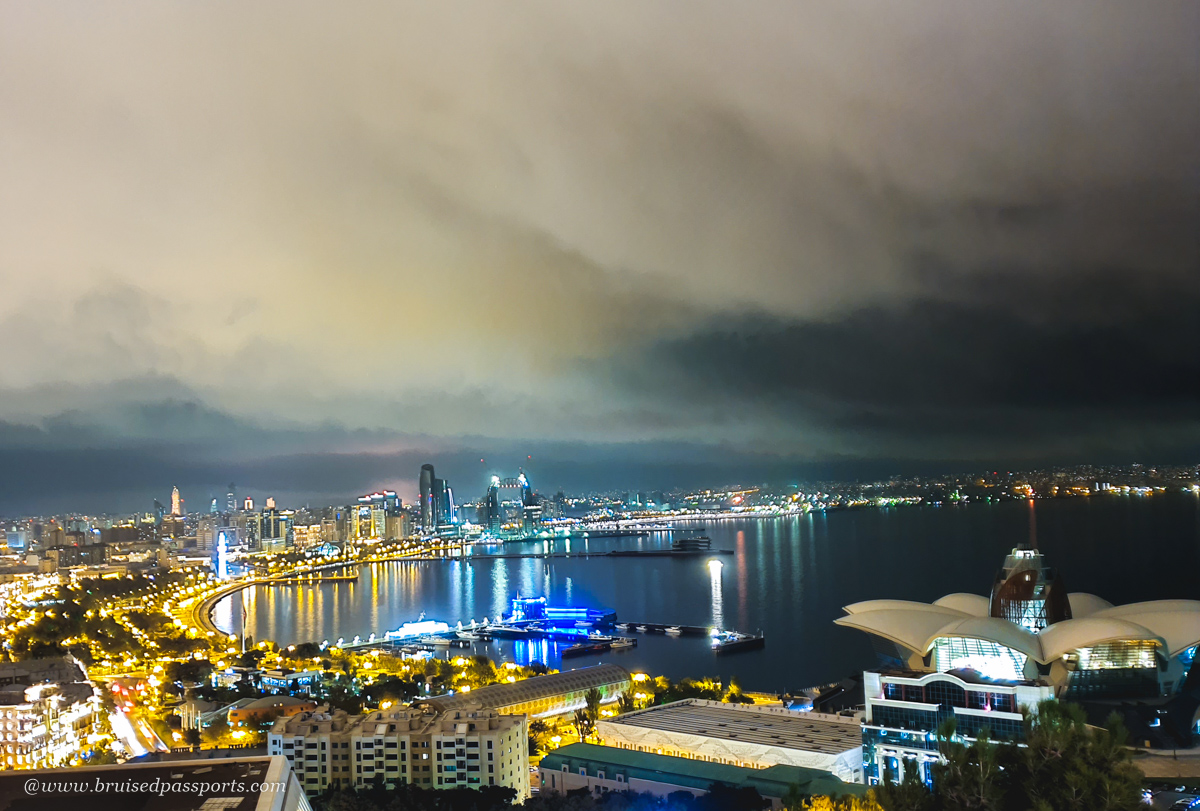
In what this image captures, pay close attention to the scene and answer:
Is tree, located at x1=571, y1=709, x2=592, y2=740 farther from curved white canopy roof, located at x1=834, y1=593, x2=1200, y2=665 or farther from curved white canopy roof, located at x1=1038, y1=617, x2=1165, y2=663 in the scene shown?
curved white canopy roof, located at x1=1038, y1=617, x2=1165, y2=663

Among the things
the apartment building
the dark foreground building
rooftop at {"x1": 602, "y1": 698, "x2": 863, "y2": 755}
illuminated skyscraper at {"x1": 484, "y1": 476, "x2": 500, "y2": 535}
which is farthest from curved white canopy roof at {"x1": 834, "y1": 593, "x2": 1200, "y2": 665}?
illuminated skyscraper at {"x1": 484, "y1": 476, "x2": 500, "y2": 535}

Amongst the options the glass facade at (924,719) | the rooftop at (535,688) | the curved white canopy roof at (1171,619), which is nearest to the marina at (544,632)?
the rooftop at (535,688)

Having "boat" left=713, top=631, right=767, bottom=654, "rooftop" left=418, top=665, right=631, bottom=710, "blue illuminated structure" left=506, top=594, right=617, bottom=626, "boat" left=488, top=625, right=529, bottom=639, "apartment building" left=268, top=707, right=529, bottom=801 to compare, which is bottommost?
"boat" left=488, top=625, right=529, bottom=639

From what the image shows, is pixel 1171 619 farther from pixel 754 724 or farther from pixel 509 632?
pixel 509 632

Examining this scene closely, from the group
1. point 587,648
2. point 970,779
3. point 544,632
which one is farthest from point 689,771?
point 544,632

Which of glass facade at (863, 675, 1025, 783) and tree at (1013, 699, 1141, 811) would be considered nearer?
tree at (1013, 699, 1141, 811)

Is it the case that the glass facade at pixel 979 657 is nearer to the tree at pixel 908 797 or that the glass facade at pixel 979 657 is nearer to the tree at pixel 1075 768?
the tree at pixel 1075 768

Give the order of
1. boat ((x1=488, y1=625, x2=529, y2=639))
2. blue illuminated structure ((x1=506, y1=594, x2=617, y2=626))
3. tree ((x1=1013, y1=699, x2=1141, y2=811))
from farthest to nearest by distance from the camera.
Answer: blue illuminated structure ((x1=506, y1=594, x2=617, y2=626)), boat ((x1=488, y1=625, x2=529, y2=639)), tree ((x1=1013, y1=699, x2=1141, y2=811))
